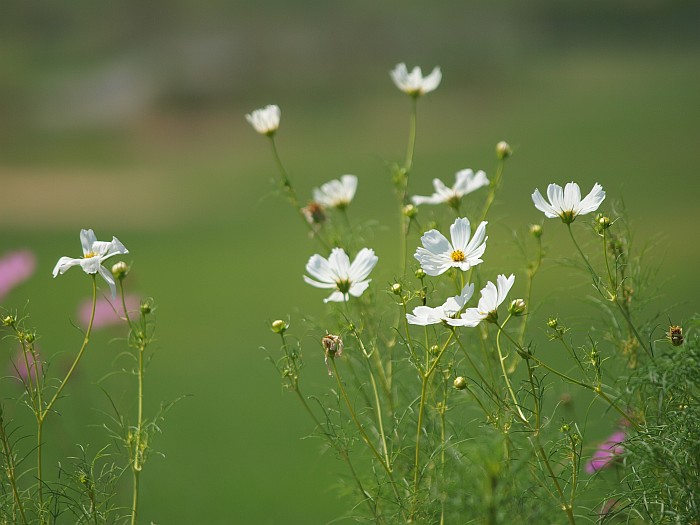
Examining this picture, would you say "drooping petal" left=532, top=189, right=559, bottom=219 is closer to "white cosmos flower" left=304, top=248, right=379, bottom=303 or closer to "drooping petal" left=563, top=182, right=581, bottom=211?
"drooping petal" left=563, top=182, right=581, bottom=211

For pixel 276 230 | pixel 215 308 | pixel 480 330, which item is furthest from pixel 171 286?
pixel 480 330

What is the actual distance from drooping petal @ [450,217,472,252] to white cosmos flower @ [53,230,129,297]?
34 cm

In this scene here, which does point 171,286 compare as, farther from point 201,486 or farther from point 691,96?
point 691,96

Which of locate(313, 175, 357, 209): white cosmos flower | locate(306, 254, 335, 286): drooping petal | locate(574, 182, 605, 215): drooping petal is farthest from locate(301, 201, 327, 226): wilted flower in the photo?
locate(574, 182, 605, 215): drooping petal

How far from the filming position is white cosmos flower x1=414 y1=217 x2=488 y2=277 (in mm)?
947

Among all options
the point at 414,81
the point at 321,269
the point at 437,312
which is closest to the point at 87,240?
the point at 321,269

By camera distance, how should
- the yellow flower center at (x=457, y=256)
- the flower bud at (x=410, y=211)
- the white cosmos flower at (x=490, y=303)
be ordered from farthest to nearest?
the flower bud at (x=410, y=211) → the yellow flower center at (x=457, y=256) → the white cosmos flower at (x=490, y=303)

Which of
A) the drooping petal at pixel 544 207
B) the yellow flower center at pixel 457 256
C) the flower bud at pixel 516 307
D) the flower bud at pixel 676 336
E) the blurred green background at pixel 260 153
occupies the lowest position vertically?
the blurred green background at pixel 260 153

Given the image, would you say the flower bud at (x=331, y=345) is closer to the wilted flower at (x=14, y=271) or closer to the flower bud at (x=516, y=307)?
the flower bud at (x=516, y=307)

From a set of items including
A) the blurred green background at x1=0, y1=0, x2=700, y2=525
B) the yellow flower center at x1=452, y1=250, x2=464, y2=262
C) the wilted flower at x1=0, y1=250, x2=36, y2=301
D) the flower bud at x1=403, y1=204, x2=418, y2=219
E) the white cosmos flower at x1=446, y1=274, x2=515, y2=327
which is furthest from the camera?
the blurred green background at x1=0, y1=0, x2=700, y2=525

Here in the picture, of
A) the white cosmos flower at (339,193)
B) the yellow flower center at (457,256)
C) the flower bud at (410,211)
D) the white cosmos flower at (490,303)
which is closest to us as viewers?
the white cosmos flower at (490,303)

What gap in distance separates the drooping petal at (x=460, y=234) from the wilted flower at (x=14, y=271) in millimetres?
873

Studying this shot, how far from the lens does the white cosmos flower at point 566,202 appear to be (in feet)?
3.13

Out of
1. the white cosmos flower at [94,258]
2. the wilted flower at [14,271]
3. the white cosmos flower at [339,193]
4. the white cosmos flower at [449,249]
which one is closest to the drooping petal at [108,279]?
the white cosmos flower at [94,258]
